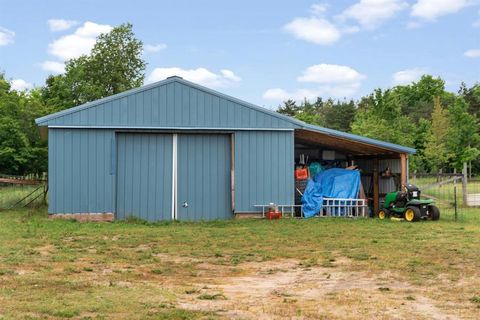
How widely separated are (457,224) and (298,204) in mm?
4386

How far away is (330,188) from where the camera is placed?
1688 cm

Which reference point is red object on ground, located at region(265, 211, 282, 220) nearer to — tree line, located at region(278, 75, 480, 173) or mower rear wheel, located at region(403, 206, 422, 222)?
mower rear wheel, located at region(403, 206, 422, 222)

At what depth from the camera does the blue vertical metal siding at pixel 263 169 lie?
15562 millimetres

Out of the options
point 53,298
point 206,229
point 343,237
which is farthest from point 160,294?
point 206,229

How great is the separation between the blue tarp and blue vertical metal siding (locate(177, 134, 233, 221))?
2291 millimetres

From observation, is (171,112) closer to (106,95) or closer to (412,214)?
(412,214)

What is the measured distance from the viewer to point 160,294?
600 cm

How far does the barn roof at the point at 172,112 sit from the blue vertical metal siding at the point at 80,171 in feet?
0.95

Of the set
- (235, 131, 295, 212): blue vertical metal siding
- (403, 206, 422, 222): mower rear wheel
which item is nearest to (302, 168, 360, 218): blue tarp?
(235, 131, 295, 212): blue vertical metal siding

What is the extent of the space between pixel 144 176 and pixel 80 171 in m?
1.60

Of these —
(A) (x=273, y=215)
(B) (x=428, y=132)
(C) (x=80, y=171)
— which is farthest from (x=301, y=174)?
(B) (x=428, y=132)

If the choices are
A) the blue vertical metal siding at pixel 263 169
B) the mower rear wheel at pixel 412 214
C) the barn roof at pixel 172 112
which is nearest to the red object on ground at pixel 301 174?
the blue vertical metal siding at pixel 263 169

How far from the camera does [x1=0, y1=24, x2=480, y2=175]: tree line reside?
2852cm

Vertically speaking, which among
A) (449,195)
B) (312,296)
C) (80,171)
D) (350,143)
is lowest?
(312,296)
